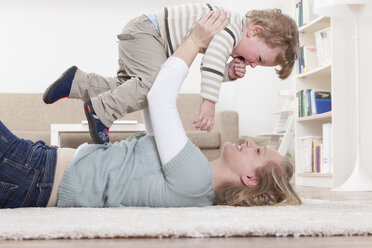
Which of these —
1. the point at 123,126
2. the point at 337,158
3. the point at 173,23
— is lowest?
the point at 337,158

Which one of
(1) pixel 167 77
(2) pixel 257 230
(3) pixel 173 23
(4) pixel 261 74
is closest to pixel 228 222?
(2) pixel 257 230

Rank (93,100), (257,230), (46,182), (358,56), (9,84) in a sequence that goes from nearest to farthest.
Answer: (257,230) < (46,182) < (93,100) < (358,56) < (9,84)

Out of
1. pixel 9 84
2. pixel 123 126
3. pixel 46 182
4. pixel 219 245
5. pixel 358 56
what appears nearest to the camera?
pixel 219 245

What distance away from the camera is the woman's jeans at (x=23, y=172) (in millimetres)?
1471

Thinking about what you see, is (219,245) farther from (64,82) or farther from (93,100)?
(64,82)

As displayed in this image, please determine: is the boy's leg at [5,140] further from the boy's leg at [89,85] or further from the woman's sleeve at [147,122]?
the boy's leg at [89,85]

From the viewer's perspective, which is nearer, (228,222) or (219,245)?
(219,245)

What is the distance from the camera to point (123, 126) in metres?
4.01

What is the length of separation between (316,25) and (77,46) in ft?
8.42

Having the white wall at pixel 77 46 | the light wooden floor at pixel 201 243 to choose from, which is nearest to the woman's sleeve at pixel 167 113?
the light wooden floor at pixel 201 243

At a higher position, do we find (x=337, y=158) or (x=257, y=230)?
(x=257, y=230)

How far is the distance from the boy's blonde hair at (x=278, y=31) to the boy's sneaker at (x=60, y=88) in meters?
0.77

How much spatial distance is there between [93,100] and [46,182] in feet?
1.69

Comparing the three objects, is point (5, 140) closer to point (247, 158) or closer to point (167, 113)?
point (167, 113)
